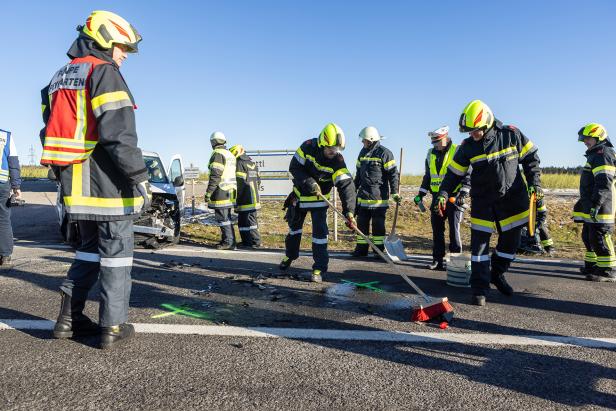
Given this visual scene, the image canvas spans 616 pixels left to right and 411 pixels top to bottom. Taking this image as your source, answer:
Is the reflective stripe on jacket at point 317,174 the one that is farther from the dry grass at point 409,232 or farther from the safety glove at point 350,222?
the dry grass at point 409,232

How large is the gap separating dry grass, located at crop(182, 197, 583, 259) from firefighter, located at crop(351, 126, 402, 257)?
124 cm

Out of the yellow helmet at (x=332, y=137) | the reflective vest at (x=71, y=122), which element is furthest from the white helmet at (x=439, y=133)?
the reflective vest at (x=71, y=122)

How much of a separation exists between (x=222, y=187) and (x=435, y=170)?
415 centimetres

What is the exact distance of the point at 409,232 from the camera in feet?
39.0

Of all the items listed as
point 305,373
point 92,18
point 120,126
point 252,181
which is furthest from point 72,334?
point 252,181

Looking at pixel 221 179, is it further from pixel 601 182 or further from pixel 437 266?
pixel 601 182

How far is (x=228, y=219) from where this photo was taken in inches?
345

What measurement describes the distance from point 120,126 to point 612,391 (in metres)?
3.66

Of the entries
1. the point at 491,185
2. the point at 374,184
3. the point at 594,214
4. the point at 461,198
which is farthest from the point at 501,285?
the point at 374,184

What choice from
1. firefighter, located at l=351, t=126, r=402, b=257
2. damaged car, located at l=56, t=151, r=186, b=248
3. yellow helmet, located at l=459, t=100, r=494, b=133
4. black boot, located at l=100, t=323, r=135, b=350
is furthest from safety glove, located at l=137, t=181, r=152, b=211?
firefighter, located at l=351, t=126, r=402, b=257

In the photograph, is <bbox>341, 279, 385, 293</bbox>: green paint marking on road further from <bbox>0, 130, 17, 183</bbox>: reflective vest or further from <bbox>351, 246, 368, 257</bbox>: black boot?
<bbox>0, 130, 17, 183</bbox>: reflective vest

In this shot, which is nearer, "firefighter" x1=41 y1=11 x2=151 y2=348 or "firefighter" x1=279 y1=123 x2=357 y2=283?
"firefighter" x1=41 y1=11 x2=151 y2=348

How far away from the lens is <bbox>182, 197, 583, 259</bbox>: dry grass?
372 inches

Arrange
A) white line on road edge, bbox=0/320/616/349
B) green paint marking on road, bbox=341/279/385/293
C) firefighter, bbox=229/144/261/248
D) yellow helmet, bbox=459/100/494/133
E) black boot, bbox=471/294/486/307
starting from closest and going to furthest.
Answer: white line on road edge, bbox=0/320/616/349, black boot, bbox=471/294/486/307, yellow helmet, bbox=459/100/494/133, green paint marking on road, bbox=341/279/385/293, firefighter, bbox=229/144/261/248
